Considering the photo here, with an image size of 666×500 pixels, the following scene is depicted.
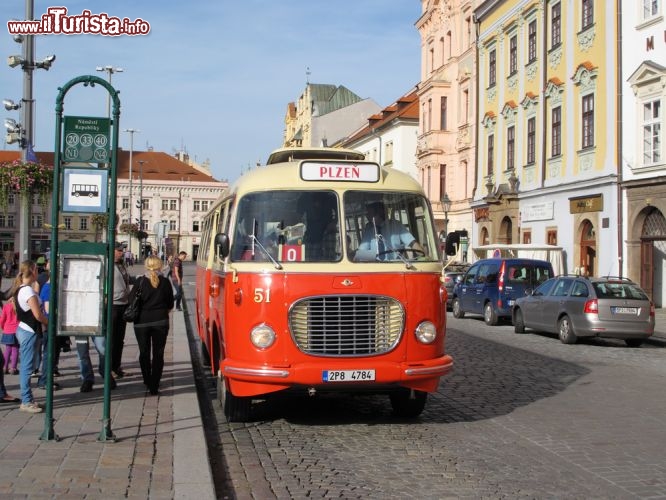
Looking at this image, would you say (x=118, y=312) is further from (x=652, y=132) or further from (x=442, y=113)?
(x=442, y=113)

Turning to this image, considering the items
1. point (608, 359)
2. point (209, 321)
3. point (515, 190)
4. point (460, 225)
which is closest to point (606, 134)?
point (515, 190)

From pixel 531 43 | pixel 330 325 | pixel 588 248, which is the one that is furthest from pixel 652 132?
pixel 330 325

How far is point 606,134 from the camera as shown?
3036cm

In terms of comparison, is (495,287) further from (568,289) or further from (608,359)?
(608,359)

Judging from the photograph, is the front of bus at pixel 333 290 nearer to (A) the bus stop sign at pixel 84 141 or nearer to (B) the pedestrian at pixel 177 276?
(A) the bus stop sign at pixel 84 141

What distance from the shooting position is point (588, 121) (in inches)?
1265

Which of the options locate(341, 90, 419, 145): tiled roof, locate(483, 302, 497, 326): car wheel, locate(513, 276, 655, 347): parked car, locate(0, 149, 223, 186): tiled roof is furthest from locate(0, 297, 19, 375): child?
locate(0, 149, 223, 186): tiled roof

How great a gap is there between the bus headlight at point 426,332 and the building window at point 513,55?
32.7 m

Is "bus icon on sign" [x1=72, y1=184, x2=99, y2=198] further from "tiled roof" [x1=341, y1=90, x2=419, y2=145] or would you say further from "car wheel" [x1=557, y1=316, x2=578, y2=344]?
"tiled roof" [x1=341, y1=90, x2=419, y2=145]

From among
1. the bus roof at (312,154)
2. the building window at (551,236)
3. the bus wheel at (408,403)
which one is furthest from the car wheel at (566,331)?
the building window at (551,236)

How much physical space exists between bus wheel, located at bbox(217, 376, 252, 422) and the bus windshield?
4.83ft

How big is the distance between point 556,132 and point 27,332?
29.4 m

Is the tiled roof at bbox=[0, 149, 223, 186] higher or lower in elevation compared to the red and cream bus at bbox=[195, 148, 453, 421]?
higher

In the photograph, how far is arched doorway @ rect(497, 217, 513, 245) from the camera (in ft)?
133
